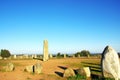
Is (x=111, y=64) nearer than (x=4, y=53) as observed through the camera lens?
Yes

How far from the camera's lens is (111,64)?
1880cm

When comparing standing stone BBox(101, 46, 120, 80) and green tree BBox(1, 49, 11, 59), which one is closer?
standing stone BBox(101, 46, 120, 80)

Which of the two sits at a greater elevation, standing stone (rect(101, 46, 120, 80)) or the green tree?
the green tree

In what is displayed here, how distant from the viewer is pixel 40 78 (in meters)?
19.4

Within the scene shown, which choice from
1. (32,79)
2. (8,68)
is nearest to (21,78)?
(32,79)

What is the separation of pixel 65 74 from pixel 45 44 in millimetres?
17234

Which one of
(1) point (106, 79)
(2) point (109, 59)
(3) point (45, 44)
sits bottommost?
(1) point (106, 79)

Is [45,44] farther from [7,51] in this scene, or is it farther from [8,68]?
[7,51]

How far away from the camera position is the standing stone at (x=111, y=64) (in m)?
18.6

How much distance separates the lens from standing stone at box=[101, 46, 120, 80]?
1859 centimetres

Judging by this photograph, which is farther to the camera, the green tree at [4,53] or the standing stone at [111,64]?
the green tree at [4,53]

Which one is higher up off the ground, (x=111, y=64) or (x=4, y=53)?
(x=4, y=53)

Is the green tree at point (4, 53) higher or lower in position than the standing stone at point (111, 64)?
higher

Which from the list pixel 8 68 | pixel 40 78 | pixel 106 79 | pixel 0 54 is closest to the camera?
pixel 106 79
